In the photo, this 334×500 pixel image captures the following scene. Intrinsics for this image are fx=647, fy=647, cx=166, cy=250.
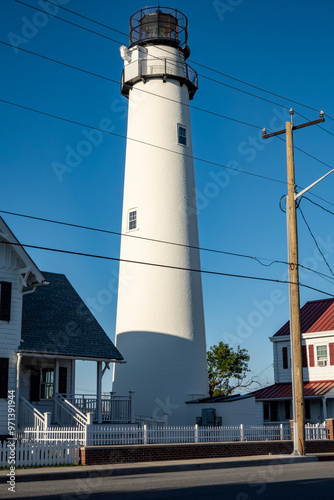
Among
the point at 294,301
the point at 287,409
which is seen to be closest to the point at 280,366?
the point at 287,409

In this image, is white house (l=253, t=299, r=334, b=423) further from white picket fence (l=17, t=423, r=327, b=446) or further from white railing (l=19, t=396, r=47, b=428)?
white railing (l=19, t=396, r=47, b=428)

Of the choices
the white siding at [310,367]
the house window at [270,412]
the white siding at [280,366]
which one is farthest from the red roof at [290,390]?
the house window at [270,412]

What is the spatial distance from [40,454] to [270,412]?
2279 centimetres

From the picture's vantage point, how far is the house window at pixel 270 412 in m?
39.8

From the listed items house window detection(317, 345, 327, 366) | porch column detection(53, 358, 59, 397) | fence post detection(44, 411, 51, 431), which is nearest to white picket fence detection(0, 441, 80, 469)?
fence post detection(44, 411, 51, 431)

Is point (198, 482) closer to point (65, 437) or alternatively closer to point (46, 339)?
point (65, 437)

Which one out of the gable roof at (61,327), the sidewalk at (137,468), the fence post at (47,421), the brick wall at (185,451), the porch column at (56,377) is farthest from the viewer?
the porch column at (56,377)

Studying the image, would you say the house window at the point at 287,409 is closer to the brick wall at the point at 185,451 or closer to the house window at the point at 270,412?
the house window at the point at 270,412

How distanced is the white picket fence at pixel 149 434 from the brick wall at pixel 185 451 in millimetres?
816

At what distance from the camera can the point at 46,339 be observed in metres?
26.0

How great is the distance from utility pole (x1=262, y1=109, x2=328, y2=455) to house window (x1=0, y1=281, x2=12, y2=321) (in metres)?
10.5

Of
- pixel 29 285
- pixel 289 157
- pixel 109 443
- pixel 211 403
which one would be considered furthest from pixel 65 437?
pixel 289 157

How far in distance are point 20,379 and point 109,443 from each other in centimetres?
568

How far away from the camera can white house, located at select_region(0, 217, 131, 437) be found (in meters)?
24.1
